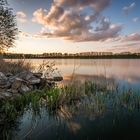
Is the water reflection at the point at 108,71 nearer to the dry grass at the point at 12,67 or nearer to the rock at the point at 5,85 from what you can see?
the rock at the point at 5,85

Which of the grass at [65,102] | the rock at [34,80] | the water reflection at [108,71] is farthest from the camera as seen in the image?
the water reflection at [108,71]

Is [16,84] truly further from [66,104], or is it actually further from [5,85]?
[66,104]

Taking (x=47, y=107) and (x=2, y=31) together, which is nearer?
(x=47, y=107)

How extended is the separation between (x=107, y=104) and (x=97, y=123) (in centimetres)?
349

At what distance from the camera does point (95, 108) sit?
12.7m

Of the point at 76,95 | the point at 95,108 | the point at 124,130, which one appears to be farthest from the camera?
the point at 76,95

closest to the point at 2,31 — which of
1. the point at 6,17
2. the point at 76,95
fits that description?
the point at 6,17

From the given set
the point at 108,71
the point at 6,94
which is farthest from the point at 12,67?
the point at 108,71

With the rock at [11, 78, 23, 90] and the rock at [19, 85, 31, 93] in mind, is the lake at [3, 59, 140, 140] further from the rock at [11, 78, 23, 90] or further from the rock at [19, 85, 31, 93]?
the rock at [11, 78, 23, 90]

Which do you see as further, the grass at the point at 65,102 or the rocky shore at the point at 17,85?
the rocky shore at the point at 17,85

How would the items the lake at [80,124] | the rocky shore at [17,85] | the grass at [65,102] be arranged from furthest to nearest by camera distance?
the rocky shore at [17,85], the grass at [65,102], the lake at [80,124]

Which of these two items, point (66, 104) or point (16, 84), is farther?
point (16, 84)

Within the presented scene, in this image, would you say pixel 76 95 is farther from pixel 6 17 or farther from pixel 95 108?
pixel 6 17

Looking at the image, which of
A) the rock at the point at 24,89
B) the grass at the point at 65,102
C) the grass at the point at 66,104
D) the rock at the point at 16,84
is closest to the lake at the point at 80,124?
the grass at the point at 66,104
